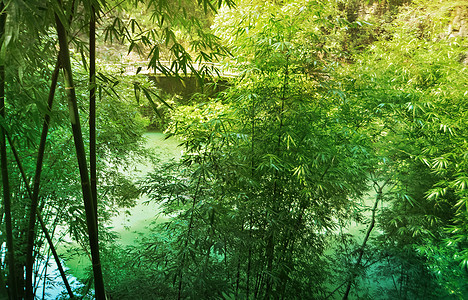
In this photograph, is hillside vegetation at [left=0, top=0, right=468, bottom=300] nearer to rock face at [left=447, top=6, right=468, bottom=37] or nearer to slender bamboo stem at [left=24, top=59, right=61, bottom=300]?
slender bamboo stem at [left=24, top=59, right=61, bottom=300]

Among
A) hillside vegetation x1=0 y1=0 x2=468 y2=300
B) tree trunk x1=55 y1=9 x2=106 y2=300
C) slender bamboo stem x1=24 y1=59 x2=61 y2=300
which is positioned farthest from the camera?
hillside vegetation x1=0 y1=0 x2=468 y2=300

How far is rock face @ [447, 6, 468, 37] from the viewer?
264 inches

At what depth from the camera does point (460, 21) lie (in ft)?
22.2

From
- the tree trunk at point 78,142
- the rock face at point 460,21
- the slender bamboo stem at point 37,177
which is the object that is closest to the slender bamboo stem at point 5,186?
the slender bamboo stem at point 37,177

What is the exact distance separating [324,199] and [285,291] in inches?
38.9

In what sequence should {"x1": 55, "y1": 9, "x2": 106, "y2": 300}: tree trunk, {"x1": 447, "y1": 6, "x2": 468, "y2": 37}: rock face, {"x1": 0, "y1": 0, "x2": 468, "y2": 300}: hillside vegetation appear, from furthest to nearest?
{"x1": 447, "y1": 6, "x2": 468, "y2": 37}: rock face < {"x1": 0, "y1": 0, "x2": 468, "y2": 300}: hillside vegetation < {"x1": 55, "y1": 9, "x2": 106, "y2": 300}: tree trunk

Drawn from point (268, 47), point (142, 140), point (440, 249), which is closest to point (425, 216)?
point (440, 249)

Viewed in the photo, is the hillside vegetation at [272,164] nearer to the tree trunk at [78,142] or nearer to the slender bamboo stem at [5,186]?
the slender bamboo stem at [5,186]

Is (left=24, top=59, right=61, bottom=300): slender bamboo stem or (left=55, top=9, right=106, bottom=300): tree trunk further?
(left=24, top=59, right=61, bottom=300): slender bamboo stem

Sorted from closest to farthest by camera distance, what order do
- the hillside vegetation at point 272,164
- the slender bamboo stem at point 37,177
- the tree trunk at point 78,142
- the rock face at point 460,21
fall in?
the tree trunk at point 78,142, the slender bamboo stem at point 37,177, the hillside vegetation at point 272,164, the rock face at point 460,21

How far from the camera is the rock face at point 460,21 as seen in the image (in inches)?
264

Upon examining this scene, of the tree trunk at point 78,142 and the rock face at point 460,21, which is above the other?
the rock face at point 460,21

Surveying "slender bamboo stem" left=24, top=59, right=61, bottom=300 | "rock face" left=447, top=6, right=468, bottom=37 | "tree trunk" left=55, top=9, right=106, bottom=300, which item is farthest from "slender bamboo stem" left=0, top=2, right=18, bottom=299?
"rock face" left=447, top=6, right=468, bottom=37

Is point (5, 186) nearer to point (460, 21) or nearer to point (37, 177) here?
point (37, 177)
